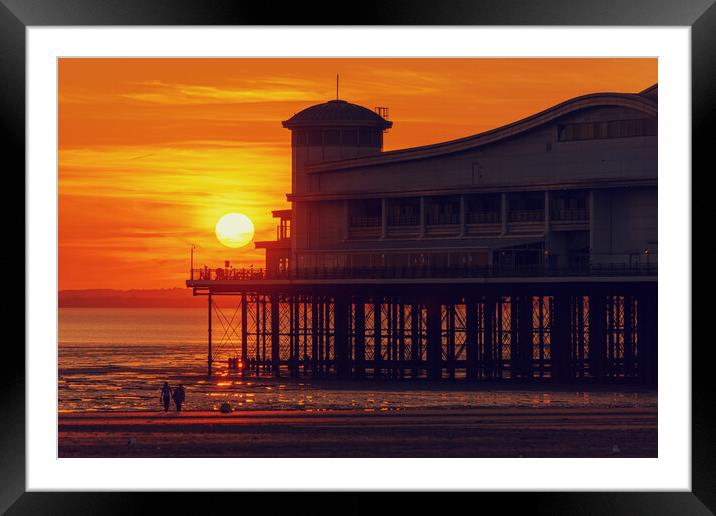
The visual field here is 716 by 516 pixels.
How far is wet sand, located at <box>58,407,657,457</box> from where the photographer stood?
33438 mm

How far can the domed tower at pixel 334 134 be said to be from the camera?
7844cm

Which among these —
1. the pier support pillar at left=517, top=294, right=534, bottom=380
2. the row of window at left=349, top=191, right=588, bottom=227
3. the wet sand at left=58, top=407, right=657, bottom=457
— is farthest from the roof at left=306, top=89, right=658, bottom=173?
the wet sand at left=58, top=407, right=657, bottom=457

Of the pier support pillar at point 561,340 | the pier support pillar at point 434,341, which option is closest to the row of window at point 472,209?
the pier support pillar at point 561,340

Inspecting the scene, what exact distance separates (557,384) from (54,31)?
4661cm

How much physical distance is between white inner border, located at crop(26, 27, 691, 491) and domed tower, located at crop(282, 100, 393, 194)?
195 ft

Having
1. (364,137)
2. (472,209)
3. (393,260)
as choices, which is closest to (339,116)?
(364,137)

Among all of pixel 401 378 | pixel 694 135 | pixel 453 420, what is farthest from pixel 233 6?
pixel 401 378

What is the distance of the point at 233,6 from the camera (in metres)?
16.7

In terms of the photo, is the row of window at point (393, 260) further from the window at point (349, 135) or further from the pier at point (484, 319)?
the window at point (349, 135)

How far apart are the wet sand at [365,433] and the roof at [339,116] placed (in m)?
33.2

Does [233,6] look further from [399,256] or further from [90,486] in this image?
[399,256]

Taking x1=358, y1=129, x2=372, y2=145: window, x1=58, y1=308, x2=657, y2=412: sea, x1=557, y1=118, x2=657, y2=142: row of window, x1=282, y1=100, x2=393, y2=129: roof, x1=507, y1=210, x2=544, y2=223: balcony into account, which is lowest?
x1=58, y1=308, x2=657, y2=412: sea

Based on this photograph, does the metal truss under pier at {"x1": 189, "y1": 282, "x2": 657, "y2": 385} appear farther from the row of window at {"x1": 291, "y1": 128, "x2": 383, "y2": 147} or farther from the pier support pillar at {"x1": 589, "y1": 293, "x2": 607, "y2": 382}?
the row of window at {"x1": 291, "y1": 128, "x2": 383, "y2": 147}

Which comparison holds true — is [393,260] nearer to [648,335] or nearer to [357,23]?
[648,335]
